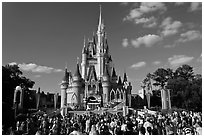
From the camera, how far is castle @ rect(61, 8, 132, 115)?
A: 191 feet

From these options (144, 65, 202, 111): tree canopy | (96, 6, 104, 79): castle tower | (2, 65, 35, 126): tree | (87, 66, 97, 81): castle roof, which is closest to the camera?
(2, 65, 35, 126): tree

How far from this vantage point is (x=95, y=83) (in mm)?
61750

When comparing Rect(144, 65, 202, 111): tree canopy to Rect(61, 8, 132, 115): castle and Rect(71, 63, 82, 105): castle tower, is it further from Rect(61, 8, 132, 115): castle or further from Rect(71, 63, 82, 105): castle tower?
Rect(71, 63, 82, 105): castle tower

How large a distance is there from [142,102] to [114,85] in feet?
28.6

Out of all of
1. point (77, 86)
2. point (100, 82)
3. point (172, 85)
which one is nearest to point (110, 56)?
point (100, 82)

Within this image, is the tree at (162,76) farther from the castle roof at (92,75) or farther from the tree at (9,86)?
the tree at (9,86)

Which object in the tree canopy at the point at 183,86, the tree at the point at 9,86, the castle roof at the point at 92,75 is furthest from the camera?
the castle roof at the point at 92,75

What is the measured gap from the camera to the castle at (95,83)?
58.1 m

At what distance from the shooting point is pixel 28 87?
4950 centimetres

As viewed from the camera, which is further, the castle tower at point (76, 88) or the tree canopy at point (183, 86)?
the castle tower at point (76, 88)

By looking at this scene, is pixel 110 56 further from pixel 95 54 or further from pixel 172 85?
pixel 172 85

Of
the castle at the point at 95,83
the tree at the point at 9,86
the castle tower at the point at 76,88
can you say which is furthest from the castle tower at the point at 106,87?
the tree at the point at 9,86

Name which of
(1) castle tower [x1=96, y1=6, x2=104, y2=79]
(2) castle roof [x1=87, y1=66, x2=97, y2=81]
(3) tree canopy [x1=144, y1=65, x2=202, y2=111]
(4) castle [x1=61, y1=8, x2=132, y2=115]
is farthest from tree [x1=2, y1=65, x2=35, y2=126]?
(3) tree canopy [x1=144, y1=65, x2=202, y2=111]

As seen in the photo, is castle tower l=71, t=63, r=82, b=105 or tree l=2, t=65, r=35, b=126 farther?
castle tower l=71, t=63, r=82, b=105
